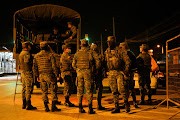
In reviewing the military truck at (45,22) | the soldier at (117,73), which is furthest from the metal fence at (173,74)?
the military truck at (45,22)

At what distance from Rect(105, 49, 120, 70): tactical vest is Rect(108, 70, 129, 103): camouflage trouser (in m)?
0.15

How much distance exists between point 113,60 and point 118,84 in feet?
2.39

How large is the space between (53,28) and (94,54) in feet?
17.9

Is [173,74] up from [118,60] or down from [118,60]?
down

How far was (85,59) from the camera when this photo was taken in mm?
5477

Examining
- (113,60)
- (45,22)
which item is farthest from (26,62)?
(45,22)

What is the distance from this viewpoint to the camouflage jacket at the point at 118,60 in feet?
17.7

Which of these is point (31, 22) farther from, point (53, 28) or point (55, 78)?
point (55, 78)

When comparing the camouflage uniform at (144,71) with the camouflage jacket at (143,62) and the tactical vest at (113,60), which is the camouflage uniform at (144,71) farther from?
the tactical vest at (113,60)

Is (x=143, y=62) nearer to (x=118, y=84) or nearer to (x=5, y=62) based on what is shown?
(x=118, y=84)

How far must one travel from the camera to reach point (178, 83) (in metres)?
5.25

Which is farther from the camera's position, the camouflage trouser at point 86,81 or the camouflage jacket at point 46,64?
the camouflage jacket at point 46,64

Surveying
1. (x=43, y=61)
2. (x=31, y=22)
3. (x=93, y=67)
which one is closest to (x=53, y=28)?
(x=31, y=22)

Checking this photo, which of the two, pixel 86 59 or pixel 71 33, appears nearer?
pixel 86 59
